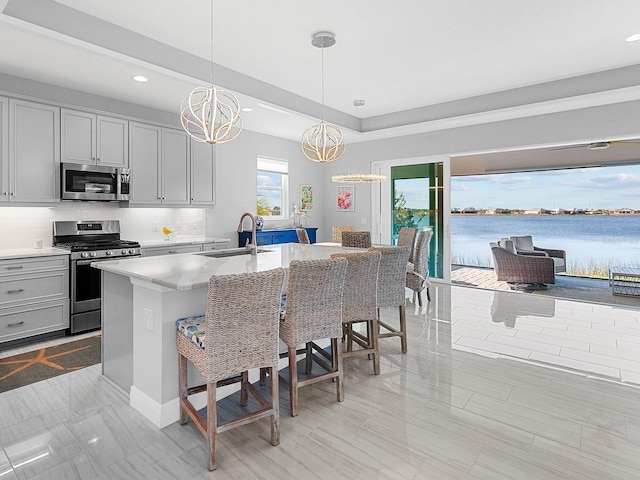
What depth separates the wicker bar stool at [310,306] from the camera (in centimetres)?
232

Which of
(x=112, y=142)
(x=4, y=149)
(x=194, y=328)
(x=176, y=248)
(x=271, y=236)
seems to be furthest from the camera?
(x=271, y=236)

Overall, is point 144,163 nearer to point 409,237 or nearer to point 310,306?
point 310,306

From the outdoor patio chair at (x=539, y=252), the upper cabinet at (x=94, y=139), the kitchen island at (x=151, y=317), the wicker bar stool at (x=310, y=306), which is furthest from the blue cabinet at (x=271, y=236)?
the outdoor patio chair at (x=539, y=252)

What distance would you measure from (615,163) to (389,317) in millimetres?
6265

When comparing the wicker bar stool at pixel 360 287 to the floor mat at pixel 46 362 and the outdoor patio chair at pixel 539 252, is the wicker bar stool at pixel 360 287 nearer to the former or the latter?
the floor mat at pixel 46 362

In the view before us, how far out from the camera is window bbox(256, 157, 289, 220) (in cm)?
695

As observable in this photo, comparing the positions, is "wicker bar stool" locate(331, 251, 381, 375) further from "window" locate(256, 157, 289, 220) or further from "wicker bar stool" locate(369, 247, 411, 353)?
"window" locate(256, 157, 289, 220)

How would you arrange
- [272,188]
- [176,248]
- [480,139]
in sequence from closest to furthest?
1. [176,248]
2. [480,139]
3. [272,188]

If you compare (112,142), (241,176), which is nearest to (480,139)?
(241,176)

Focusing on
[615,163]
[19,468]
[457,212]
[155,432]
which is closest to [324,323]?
[155,432]

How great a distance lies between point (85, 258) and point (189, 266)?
2242 mm

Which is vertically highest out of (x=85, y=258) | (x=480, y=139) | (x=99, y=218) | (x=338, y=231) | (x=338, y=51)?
(x=338, y=51)

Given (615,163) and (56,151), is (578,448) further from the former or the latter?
(615,163)

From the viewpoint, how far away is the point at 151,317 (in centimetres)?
235
